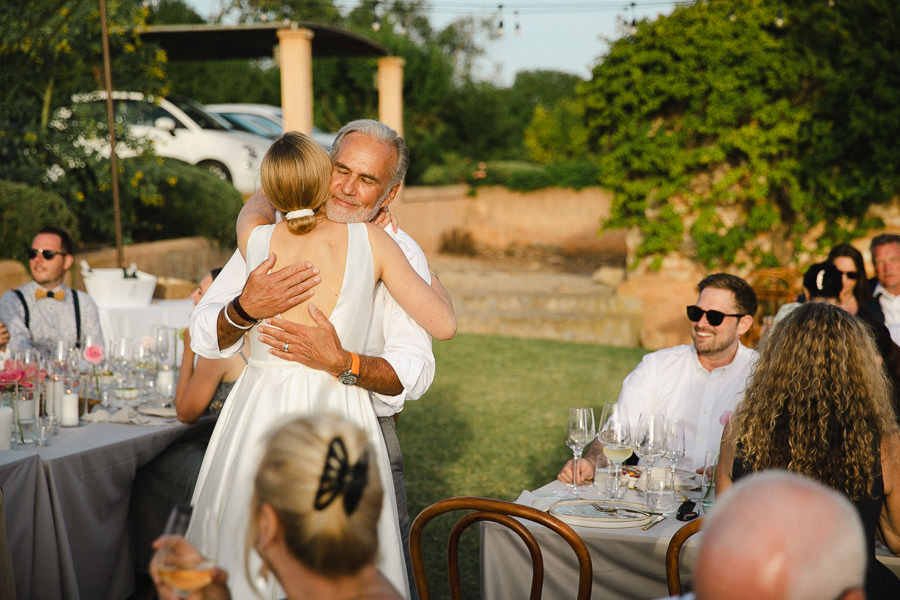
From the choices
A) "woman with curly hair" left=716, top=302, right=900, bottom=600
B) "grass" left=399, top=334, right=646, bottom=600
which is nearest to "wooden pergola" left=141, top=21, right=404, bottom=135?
"grass" left=399, top=334, right=646, bottom=600

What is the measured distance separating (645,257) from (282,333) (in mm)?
10482

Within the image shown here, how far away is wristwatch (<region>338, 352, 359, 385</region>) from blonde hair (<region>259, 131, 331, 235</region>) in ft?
1.25

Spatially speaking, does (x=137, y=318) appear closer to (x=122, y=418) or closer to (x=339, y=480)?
(x=122, y=418)

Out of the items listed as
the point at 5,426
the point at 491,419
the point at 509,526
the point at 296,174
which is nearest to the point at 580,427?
the point at 509,526

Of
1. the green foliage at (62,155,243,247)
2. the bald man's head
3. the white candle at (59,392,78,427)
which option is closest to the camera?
the bald man's head

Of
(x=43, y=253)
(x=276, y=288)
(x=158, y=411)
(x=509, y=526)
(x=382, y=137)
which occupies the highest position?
(x=382, y=137)

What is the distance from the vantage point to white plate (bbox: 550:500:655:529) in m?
2.76

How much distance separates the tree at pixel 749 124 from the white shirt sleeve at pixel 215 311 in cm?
983

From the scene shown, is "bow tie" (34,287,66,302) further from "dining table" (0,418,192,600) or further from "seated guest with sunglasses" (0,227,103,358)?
Result: "dining table" (0,418,192,600)

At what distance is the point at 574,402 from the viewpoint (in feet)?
28.3

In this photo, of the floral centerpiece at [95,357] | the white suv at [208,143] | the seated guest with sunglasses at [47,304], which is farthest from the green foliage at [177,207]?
the floral centerpiece at [95,357]

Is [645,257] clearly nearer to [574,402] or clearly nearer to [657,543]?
[574,402]

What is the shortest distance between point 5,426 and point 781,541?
3188 millimetres

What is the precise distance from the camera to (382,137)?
2.81 meters
